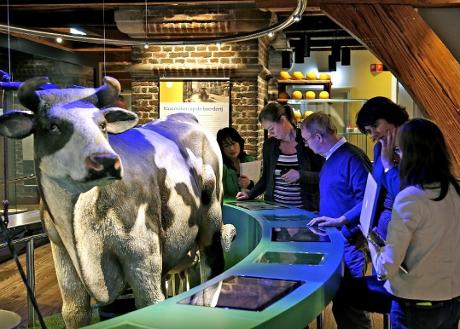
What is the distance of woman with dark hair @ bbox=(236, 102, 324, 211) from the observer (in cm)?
414

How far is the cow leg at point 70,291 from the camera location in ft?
8.38

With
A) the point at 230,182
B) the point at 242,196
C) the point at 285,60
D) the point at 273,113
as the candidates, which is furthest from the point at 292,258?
the point at 285,60

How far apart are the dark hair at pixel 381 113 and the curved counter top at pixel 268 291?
0.63 meters

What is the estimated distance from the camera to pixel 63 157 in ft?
7.24

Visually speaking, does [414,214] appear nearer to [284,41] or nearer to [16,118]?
[16,118]

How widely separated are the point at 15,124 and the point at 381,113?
1864 millimetres

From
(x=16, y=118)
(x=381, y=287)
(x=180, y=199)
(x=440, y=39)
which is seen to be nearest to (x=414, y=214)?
(x=381, y=287)

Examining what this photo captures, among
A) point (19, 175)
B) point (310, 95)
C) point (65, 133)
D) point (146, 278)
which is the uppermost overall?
point (65, 133)

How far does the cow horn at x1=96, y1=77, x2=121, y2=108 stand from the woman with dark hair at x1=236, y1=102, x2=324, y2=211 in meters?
1.77

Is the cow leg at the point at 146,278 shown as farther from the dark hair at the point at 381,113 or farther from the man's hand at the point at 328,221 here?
the dark hair at the point at 381,113

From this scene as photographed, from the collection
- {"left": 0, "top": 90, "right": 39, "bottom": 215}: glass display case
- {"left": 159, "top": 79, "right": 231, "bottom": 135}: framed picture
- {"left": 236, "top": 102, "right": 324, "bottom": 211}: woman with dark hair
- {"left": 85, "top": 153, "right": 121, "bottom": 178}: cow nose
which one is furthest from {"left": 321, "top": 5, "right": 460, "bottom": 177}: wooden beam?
{"left": 0, "top": 90, "right": 39, "bottom": 215}: glass display case

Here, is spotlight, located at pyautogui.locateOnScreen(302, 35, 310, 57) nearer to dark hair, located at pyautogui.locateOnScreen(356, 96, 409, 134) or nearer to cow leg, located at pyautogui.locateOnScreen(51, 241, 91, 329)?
dark hair, located at pyautogui.locateOnScreen(356, 96, 409, 134)

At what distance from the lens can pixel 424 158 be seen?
226 centimetres

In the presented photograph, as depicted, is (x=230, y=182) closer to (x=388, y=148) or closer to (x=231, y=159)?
(x=231, y=159)
